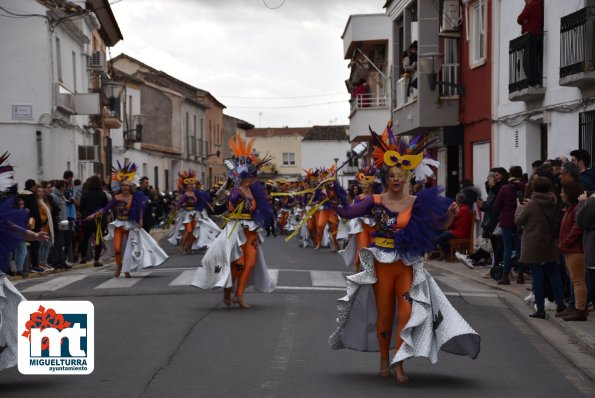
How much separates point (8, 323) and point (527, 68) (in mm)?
15397

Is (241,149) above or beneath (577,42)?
beneath

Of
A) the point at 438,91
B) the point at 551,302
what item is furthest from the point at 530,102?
the point at 551,302

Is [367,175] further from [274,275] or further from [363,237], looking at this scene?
[274,275]

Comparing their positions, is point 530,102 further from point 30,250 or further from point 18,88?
point 18,88

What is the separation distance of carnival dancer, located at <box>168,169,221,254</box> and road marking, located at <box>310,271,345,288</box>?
663cm

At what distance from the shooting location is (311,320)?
1216 centimetres

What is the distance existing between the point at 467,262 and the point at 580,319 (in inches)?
299

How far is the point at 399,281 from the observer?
28.8 feet

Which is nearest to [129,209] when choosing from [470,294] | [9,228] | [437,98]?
[470,294]

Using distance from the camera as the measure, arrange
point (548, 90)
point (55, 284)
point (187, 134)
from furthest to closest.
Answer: point (187, 134) → point (548, 90) → point (55, 284)

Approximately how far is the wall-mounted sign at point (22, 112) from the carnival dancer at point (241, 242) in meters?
16.9

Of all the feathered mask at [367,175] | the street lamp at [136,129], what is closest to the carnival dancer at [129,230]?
the feathered mask at [367,175]

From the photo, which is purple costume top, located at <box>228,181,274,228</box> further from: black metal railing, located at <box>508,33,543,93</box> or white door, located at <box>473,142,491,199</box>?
white door, located at <box>473,142,491,199</box>

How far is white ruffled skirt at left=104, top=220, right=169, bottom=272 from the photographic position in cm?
1805
